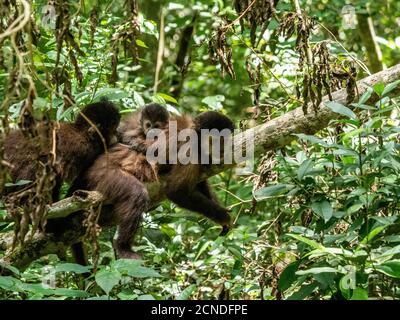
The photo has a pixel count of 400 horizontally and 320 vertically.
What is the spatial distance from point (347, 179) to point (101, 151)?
92.1 inches

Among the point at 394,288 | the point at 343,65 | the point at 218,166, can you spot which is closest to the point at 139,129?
the point at 218,166

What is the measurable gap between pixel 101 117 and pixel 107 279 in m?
2.49

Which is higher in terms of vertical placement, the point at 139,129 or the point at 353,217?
the point at 139,129

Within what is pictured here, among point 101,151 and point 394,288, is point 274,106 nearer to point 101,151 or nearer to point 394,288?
point 101,151

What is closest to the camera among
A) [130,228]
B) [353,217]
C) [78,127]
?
[353,217]

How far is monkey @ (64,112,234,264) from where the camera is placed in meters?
5.09

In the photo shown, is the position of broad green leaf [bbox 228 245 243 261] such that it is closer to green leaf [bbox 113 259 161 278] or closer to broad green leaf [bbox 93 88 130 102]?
green leaf [bbox 113 259 161 278]

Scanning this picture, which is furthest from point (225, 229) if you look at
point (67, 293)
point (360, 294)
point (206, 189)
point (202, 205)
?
point (67, 293)

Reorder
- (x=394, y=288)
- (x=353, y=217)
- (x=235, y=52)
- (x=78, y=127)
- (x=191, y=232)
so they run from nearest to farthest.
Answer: (x=394, y=288) < (x=353, y=217) < (x=78, y=127) < (x=191, y=232) < (x=235, y=52)

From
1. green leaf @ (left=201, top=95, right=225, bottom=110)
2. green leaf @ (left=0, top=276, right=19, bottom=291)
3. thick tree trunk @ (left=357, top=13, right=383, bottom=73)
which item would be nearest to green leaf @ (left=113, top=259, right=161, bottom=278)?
green leaf @ (left=0, top=276, right=19, bottom=291)

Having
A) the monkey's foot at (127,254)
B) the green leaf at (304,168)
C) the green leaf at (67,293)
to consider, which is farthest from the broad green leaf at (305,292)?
the monkey's foot at (127,254)

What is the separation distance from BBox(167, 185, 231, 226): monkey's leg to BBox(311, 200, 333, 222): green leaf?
1818 mm

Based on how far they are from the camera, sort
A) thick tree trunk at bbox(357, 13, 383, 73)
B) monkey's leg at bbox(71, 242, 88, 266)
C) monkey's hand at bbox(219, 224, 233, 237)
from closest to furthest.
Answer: monkey's leg at bbox(71, 242, 88, 266) < monkey's hand at bbox(219, 224, 233, 237) < thick tree trunk at bbox(357, 13, 383, 73)

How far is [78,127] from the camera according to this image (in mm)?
5406
